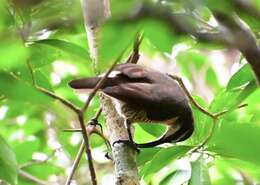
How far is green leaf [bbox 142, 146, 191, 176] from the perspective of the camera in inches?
47.8

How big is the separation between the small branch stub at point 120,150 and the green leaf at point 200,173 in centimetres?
13

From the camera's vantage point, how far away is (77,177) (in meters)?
2.20

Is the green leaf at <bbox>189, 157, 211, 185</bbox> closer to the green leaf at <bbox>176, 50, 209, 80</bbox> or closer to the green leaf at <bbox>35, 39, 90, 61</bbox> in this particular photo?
the green leaf at <bbox>35, 39, 90, 61</bbox>

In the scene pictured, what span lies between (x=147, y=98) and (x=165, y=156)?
0.43 ft

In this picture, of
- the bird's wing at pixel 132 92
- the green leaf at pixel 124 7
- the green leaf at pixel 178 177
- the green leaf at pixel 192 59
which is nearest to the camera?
the green leaf at pixel 124 7

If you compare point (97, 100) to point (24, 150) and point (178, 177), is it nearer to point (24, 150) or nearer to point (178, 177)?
point (24, 150)

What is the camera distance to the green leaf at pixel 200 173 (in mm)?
1197

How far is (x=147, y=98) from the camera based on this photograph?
1.21 meters

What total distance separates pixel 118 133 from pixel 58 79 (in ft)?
1.87

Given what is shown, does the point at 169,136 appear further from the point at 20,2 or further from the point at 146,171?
the point at 20,2

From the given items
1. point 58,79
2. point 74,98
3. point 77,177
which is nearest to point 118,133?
point 74,98

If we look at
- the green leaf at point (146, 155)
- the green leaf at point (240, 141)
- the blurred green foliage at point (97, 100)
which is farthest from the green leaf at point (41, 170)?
the green leaf at point (240, 141)

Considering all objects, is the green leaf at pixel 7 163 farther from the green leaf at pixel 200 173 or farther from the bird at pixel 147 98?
the green leaf at pixel 200 173

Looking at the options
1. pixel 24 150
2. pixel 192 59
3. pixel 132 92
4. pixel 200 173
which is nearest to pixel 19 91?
pixel 132 92
